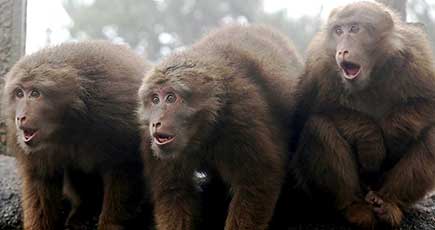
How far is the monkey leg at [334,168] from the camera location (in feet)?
16.6

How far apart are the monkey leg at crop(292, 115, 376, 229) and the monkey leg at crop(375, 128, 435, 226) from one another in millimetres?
148

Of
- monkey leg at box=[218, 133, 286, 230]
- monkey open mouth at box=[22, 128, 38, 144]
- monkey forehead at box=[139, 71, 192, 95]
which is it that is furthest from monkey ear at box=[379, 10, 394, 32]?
monkey open mouth at box=[22, 128, 38, 144]

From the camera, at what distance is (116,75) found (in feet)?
18.5

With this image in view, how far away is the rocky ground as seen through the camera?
210 inches

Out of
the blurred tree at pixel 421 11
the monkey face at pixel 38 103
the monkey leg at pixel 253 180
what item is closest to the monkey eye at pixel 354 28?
the monkey leg at pixel 253 180

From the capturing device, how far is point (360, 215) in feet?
16.4

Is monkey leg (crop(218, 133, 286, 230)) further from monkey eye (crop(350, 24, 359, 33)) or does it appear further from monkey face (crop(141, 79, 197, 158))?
monkey eye (crop(350, 24, 359, 33))

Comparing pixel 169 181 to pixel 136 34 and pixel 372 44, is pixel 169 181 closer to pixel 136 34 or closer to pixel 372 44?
pixel 372 44

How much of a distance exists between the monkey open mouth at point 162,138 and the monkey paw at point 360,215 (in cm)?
151

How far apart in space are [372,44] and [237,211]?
5.59ft

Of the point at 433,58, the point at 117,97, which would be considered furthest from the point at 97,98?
the point at 433,58

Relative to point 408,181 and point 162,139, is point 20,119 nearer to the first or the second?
point 162,139

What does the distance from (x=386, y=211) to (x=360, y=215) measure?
20 cm

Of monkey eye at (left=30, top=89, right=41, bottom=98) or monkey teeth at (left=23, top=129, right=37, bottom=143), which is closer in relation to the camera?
monkey teeth at (left=23, top=129, right=37, bottom=143)
